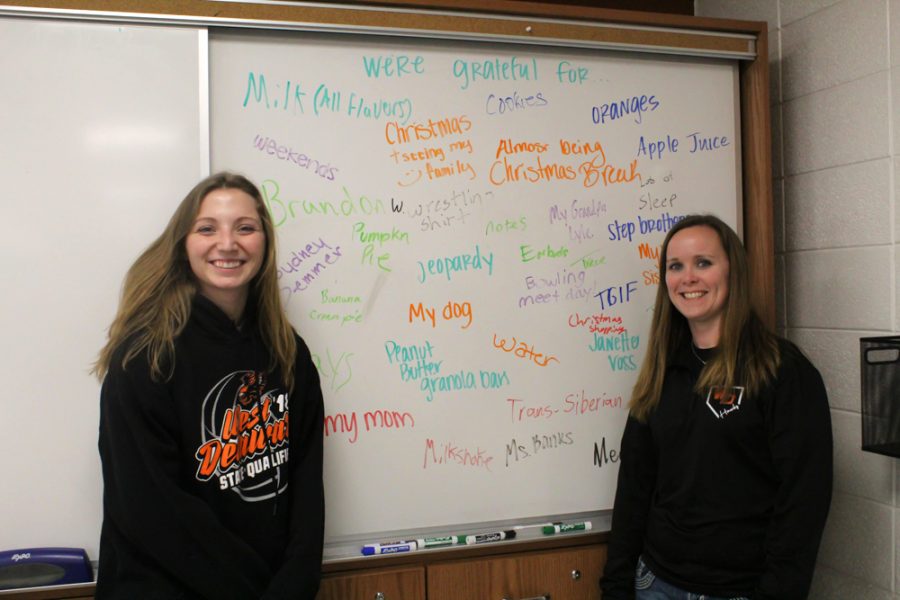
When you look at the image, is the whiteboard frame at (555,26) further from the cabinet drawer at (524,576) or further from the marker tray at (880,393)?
the cabinet drawer at (524,576)

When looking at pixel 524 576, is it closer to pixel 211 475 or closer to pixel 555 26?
pixel 211 475

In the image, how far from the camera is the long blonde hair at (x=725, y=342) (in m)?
1.61

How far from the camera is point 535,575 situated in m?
1.84

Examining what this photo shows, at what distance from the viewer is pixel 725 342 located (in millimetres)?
1652

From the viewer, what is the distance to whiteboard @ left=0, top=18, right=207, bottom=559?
158 cm

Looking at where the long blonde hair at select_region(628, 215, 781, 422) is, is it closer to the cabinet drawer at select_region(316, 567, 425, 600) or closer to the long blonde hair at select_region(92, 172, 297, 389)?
the cabinet drawer at select_region(316, 567, 425, 600)

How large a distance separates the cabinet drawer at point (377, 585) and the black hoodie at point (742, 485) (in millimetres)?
561

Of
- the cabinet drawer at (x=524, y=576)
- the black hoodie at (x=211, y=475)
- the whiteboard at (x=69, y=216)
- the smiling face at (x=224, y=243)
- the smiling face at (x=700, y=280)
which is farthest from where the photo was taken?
the cabinet drawer at (x=524, y=576)

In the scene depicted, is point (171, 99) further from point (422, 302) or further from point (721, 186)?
point (721, 186)

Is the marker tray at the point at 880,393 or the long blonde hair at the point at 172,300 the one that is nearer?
the long blonde hair at the point at 172,300

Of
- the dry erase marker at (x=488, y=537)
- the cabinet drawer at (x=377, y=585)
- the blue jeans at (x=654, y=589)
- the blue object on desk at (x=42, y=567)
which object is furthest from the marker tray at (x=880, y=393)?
the blue object on desk at (x=42, y=567)

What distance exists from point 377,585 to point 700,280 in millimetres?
1061

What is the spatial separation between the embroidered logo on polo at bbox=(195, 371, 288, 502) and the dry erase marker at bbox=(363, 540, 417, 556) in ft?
1.07

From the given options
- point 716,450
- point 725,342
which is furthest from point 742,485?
point 725,342
